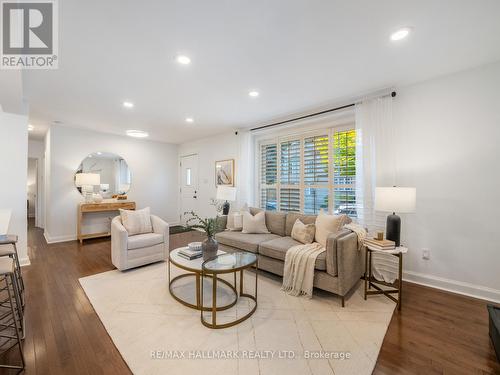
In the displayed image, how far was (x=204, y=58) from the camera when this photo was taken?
89.8 inches

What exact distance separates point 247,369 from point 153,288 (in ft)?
5.34

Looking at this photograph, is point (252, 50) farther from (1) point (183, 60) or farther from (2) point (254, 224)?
(2) point (254, 224)

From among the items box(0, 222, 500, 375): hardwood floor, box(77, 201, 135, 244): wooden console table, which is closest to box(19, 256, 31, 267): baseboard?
box(0, 222, 500, 375): hardwood floor

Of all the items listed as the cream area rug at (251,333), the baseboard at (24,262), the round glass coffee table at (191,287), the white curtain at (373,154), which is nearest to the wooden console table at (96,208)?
the baseboard at (24,262)

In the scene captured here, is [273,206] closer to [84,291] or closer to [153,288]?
[153,288]

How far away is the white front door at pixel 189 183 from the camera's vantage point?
6.32m

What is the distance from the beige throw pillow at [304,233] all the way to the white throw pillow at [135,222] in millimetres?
2363

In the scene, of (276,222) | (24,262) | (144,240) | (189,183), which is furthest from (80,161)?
(276,222)

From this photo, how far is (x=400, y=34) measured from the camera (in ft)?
6.34

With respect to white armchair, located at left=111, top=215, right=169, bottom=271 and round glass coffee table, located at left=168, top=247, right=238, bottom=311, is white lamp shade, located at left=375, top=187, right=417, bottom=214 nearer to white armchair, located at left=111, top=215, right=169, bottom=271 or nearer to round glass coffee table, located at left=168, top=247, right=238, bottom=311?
round glass coffee table, located at left=168, top=247, right=238, bottom=311

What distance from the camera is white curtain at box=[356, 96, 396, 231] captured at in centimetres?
300

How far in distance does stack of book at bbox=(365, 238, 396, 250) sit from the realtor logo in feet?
11.5

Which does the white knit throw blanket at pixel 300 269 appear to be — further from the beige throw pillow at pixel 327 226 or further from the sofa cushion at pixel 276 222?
the sofa cushion at pixel 276 222

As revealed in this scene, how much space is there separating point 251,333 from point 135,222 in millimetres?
2507
